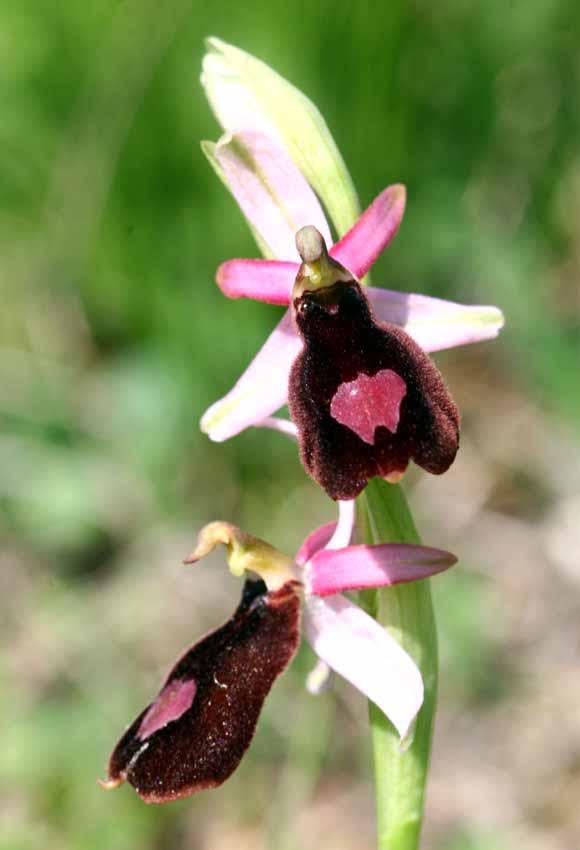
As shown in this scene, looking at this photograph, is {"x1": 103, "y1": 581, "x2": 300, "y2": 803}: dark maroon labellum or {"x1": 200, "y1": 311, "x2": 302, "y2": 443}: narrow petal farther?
{"x1": 103, "y1": 581, "x2": 300, "y2": 803}: dark maroon labellum

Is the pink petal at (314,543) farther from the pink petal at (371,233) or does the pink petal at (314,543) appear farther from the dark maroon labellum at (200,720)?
the pink petal at (371,233)

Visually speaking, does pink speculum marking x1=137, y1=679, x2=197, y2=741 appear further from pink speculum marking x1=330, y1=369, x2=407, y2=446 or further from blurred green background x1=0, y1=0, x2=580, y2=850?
blurred green background x1=0, y1=0, x2=580, y2=850

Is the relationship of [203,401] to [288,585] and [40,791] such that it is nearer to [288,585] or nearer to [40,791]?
[40,791]

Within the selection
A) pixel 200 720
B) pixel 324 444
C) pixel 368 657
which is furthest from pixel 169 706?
pixel 324 444

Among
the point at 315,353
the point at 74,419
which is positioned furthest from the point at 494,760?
the point at 315,353

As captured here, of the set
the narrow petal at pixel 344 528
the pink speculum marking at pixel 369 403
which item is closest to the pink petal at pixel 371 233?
the pink speculum marking at pixel 369 403

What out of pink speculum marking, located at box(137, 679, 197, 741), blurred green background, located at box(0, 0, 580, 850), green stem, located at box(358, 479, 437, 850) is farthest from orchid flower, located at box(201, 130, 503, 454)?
blurred green background, located at box(0, 0, 580, 850)

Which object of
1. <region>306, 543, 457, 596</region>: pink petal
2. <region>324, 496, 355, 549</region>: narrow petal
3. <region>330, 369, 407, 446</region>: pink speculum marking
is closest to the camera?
<region>330, 369, 407, 446</region>: pink speculum marking

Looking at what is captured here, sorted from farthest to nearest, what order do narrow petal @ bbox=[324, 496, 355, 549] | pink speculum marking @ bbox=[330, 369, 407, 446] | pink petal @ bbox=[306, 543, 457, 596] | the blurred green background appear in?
the blurred green background → narrow petal @ bbox=[324, 496, 355, 549] → pink petal @ bbox=[306, 543, 457, 596] → pink speculum marking @ bbox=[330, 369, 407, 446]
